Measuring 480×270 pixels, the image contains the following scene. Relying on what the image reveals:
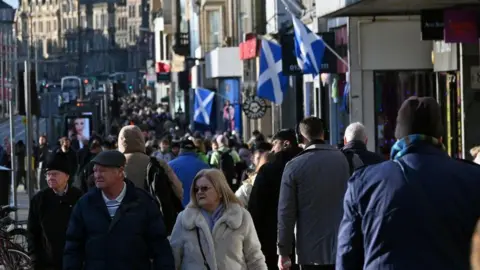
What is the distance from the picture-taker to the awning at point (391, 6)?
18.9m

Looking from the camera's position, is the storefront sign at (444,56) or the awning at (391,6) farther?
the storefront sign at (444,56)

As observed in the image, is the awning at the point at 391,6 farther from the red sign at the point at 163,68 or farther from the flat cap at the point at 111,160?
the red sign at the point at 163,68

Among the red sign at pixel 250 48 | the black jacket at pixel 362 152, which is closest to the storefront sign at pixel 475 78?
the black jacket at pixel 362 152

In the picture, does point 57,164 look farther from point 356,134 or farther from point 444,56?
point 444,56

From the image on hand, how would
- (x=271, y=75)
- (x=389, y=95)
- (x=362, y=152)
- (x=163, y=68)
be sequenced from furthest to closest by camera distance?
(x=163, y=68) → (x=271, y=75) → (x=389, y=95) → (x=362, y=152)

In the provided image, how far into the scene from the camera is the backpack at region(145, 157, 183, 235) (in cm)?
1230

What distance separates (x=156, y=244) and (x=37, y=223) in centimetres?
197

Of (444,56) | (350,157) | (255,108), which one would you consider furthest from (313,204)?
(255,108)

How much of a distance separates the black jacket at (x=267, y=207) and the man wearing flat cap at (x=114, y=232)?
3.14 metres

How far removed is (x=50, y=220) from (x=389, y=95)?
1452cm

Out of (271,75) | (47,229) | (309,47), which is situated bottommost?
(47,229)

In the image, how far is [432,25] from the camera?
2009 cm

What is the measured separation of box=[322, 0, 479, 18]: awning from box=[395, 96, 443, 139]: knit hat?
40.5ft

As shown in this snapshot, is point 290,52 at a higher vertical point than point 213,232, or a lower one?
higher
